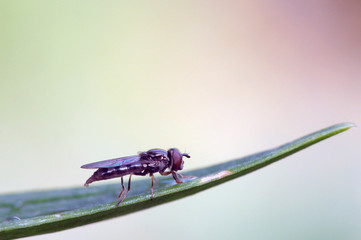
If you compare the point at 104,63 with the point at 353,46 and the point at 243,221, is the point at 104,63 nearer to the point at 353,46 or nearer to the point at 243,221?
the point at 243,221

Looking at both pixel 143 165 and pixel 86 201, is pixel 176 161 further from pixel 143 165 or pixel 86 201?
pixel 86 201

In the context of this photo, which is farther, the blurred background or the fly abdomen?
the blurred background

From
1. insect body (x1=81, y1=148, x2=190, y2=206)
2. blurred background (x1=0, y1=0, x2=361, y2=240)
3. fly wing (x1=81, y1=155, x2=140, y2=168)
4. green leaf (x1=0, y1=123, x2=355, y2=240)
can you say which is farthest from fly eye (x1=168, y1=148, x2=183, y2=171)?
blurred background (x1=0, y1=0, x2=361, y2=240)

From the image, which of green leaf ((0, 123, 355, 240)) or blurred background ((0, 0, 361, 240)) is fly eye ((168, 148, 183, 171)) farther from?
blurred background ((0, 0, 361, 240))

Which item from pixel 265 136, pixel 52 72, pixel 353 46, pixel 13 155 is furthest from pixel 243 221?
pixel 353 46

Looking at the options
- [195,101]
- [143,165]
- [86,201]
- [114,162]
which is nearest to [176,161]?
[143,165]

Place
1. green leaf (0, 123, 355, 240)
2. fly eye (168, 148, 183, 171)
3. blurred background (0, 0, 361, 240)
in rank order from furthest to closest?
blurred background (0, 0, 361, 240) < fly eye (168, 148, 183, 171) < green leaf (0, 123, 355, 240)
